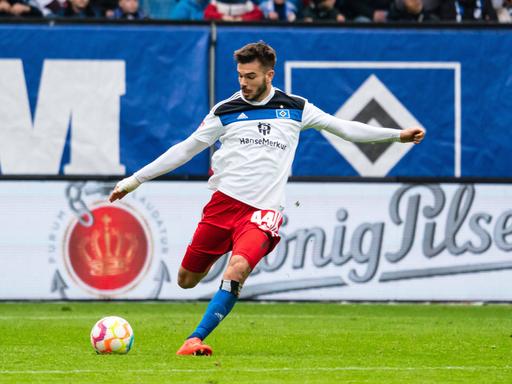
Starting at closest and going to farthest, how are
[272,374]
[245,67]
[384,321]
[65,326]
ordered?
1. [272,374]
2. [245,67]
3. [65,326]
4. [384,321]

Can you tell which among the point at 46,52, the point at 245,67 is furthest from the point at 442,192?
the point at 245,67

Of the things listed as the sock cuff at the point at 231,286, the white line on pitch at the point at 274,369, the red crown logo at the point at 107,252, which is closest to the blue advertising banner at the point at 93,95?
the red crown logo at the point at 107,252

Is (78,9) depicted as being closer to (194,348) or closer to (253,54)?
(253,54)

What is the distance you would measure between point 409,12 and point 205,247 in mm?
8748

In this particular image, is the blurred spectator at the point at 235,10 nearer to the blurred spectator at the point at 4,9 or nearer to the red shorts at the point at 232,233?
the blurred spectator at the point at 4,9

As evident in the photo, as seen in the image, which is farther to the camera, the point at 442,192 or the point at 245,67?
the point at 442,192

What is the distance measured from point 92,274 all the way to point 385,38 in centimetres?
488

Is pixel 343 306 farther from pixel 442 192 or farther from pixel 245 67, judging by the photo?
pixel 245 67

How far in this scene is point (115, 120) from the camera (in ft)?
53.0

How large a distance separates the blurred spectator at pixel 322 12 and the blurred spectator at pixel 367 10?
492 millimetres

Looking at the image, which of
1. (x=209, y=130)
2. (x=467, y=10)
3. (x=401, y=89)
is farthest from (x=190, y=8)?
(x=209, y=130)

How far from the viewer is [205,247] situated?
986cm

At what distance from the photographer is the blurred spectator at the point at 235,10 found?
56.9 feet

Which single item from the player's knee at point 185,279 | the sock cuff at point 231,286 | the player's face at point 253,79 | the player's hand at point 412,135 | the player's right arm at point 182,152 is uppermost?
the player's face at point 253,79
